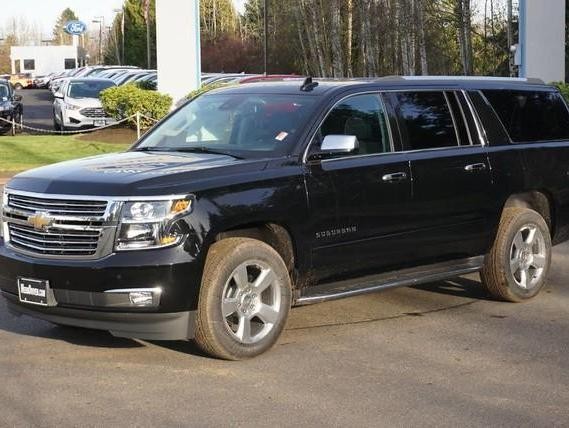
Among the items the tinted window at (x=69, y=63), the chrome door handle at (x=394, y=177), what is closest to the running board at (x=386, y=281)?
the chrome door handle at (x=394, y=177)

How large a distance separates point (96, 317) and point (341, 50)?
40443 mm

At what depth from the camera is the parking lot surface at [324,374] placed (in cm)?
515

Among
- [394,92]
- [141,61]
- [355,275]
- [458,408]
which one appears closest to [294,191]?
[355,275]

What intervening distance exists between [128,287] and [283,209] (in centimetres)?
117

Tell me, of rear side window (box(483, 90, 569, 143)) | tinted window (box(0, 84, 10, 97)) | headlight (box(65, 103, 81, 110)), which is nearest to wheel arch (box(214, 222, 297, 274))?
rear side window (box(483, 90, 569, 143))

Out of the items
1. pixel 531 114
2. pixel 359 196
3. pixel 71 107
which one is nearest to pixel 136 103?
pixel 71 107

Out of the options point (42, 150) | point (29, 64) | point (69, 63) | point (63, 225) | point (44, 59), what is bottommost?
point (42, 150)

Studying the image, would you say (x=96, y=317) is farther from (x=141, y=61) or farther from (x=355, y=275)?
(x=141, y=61)

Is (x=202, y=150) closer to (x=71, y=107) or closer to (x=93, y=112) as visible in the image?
(x=93, y=112)

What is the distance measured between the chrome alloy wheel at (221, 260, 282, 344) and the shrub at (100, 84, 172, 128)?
1818cm

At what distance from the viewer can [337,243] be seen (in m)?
6.62

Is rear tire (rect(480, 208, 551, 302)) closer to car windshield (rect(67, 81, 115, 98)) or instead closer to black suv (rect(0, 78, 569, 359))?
black suv (rect(0, 78, 569, 359))

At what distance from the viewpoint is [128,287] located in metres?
5.74

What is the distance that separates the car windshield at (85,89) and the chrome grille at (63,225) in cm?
2298
